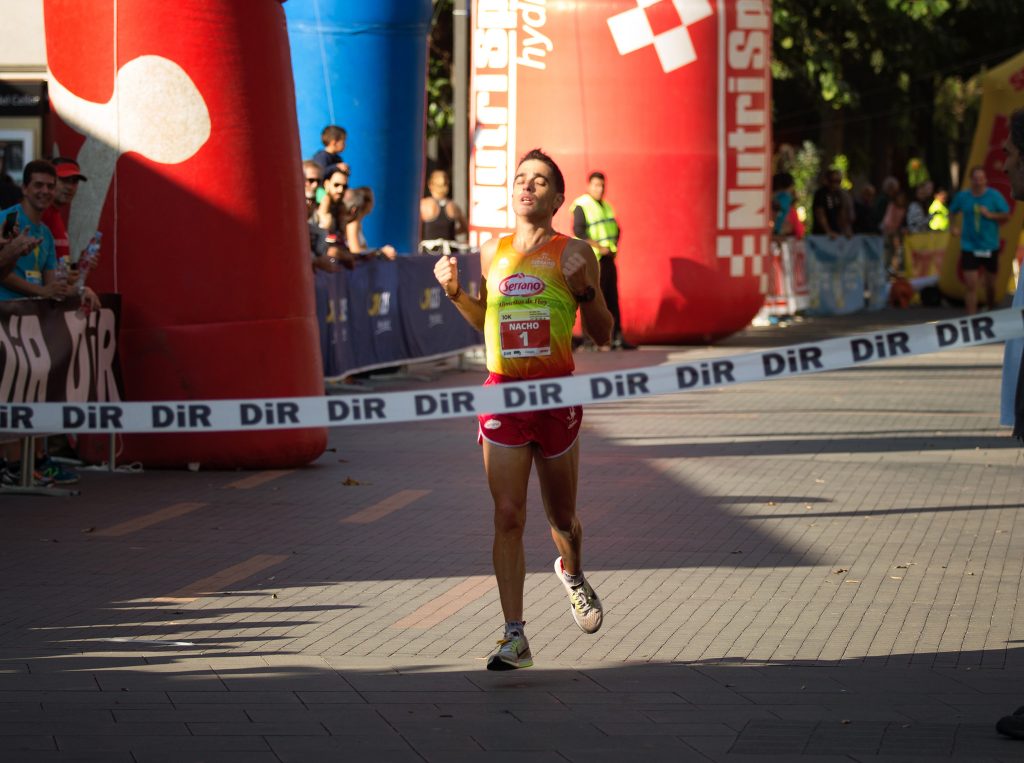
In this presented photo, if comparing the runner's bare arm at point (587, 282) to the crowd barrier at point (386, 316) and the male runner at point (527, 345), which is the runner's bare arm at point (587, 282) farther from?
the crowd barrier at point (386, 316)

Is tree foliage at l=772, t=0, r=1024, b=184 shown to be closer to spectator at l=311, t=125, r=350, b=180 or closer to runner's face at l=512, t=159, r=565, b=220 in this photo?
spectator at l=311, t=125, r=350, b=180

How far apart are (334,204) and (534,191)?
34.0 ft

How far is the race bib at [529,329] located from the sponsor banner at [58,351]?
4.85m

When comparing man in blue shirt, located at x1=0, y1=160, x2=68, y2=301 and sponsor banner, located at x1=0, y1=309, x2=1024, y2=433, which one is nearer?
sponsor banner, located at x1=0, y1=309, x2=1024, y2=433

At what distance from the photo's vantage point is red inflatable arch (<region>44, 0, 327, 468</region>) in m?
12.0

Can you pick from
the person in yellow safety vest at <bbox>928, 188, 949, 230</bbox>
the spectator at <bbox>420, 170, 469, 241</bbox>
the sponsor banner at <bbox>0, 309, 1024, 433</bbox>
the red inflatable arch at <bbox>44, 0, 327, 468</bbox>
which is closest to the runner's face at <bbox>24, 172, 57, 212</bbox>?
the red inflatable arch at <bbox>44, 0, 327, 468</bbox>

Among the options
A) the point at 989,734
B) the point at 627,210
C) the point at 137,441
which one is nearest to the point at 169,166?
the point at 137,441

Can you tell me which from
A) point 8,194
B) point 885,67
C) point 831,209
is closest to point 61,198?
point 8,194

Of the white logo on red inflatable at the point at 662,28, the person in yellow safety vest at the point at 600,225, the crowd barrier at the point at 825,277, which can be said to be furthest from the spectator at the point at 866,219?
the person in yellow safety vest at the point at 600,225

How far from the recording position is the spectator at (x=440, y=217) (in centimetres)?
2156

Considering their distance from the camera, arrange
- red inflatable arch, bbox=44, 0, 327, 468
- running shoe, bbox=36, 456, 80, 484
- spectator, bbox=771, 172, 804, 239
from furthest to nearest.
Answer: spectator, bbox=771, 172, 804, 239 → red inflatable arch, bbox=44, 0, 327, 468 → running shoe, bbox=36, 456, 80, 484

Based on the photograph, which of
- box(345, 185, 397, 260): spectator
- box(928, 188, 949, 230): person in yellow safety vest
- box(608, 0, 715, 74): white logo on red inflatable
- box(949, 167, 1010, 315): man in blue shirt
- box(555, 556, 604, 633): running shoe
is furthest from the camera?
box(928, 188, 949, 230): person in yellow safety vest

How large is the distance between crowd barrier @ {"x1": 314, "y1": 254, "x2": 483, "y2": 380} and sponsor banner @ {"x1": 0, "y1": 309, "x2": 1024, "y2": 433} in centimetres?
930

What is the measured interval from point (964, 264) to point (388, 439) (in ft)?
44.3
